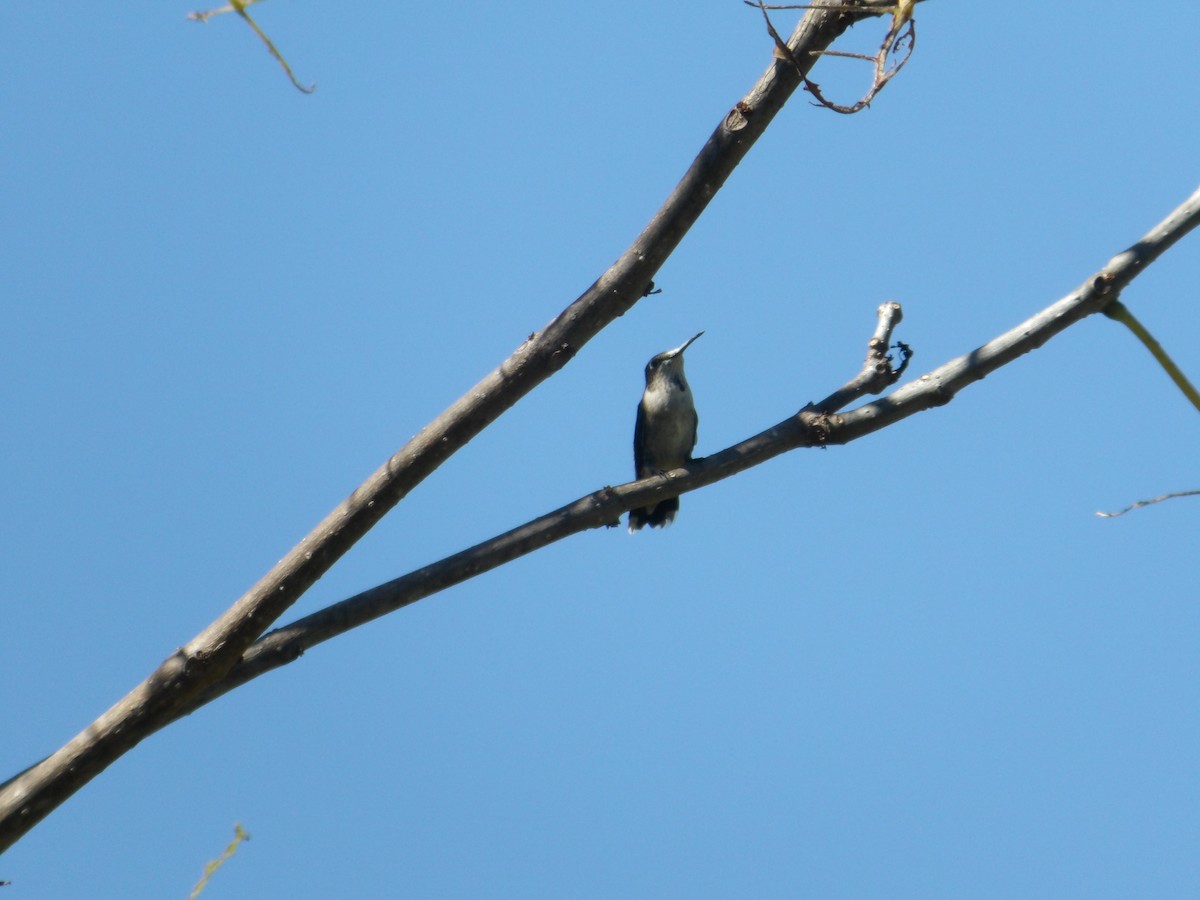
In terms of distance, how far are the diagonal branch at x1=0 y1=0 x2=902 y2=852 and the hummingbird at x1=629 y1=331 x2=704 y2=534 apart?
5.35 metres

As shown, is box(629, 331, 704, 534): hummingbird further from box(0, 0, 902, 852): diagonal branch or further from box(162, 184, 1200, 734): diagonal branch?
box(0, 0, 902, 852): diagonal branch

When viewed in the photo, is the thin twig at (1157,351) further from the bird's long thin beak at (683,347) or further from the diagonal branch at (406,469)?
the bird's long thin beak at (683,347)

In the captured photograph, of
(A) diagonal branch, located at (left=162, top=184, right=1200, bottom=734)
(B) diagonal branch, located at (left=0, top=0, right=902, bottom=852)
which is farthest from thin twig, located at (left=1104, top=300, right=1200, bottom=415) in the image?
(B) diagonal branch, located at (left=0, top=0, right=902, bottom=852)

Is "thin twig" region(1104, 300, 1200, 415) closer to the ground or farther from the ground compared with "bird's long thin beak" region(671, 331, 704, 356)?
closer to the ground

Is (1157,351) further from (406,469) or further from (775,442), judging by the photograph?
(406,469)

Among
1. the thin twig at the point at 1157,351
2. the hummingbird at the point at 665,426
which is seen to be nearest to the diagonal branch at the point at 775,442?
the thin twig at the point at 1157,351

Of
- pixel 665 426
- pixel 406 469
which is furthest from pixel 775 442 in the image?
pixel 665 426

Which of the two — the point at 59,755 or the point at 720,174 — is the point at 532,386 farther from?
the point at 59,755

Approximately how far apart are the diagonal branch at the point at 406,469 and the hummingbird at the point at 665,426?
535cm

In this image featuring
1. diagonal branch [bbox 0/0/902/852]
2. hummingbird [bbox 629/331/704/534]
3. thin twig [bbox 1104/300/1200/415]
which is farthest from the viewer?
hummingbird [bbox 629/331/704/534]

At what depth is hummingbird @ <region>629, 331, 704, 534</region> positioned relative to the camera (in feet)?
29.8

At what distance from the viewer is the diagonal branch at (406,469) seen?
133 inches

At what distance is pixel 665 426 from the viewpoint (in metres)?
9.10

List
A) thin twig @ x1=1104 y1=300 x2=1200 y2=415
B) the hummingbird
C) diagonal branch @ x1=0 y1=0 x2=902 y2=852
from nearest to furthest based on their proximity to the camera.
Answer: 1. thin twig @ x1=1104 y1=300 x2=1200 y2=415
2. diagonal branch @ x1=0 y1=0 x2=902 y2=852
3. the hummingbird
